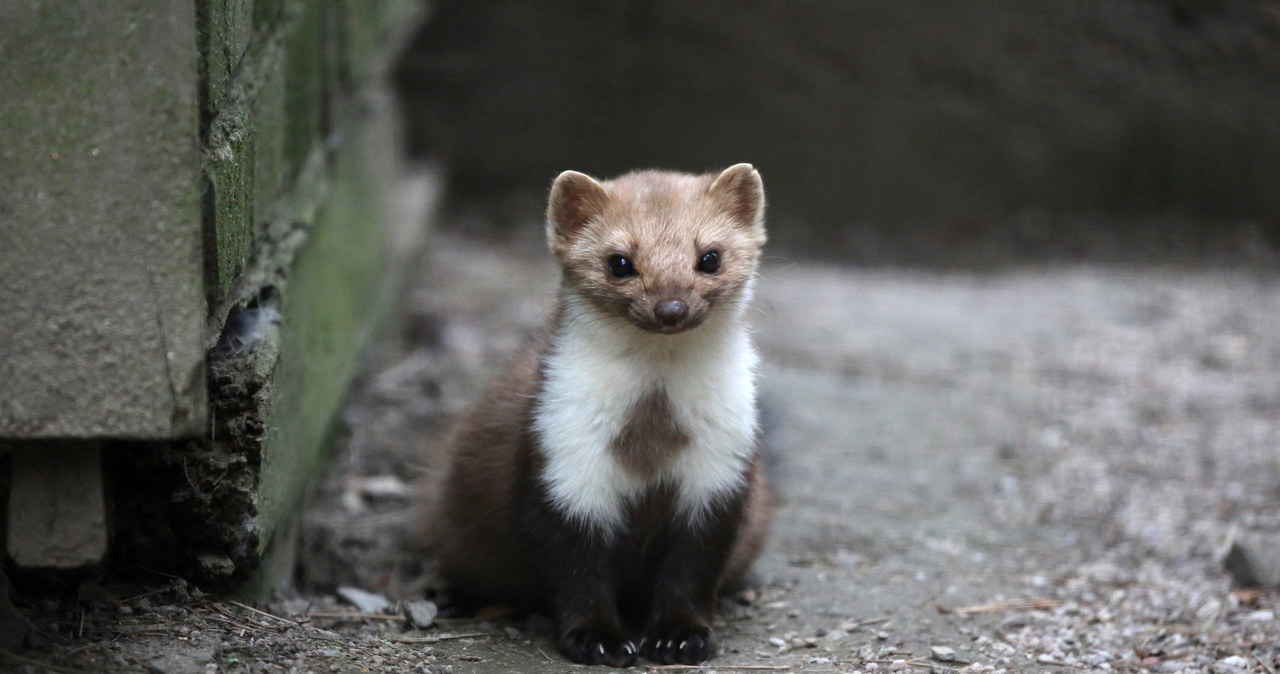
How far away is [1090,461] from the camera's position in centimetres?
562

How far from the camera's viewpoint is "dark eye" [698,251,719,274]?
357cm

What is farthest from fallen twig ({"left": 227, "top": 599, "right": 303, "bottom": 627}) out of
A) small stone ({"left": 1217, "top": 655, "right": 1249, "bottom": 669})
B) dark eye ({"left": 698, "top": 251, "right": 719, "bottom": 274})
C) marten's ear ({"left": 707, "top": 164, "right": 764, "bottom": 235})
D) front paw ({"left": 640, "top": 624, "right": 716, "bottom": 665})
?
small stone ({"left": 1217, "top": 655, "right": 1249, "bottom": 669})

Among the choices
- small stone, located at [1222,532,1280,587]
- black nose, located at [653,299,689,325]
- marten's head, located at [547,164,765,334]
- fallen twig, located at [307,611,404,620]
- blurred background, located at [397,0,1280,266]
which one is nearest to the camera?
black nose, located at [653,299,689,325]

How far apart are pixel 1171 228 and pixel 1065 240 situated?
815 mm

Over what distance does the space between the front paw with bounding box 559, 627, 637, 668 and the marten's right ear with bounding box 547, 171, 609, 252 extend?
113 centimetres

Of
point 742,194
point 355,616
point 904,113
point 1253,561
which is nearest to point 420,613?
point 355,616

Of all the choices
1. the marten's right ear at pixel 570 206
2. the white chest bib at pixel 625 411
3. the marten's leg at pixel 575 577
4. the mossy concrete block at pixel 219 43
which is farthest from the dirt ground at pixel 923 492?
the mossy concrete block at pixel 219 43

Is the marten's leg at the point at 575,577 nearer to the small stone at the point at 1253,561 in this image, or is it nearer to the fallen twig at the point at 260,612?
the fallen twig at the point at 260,612

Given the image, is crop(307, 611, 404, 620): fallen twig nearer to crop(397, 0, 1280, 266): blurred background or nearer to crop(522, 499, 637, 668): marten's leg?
crop(522, 499, 637, 668): marten's leg

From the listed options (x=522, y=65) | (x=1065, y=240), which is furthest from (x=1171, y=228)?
(x=522, y=65)

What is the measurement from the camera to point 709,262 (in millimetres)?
3588

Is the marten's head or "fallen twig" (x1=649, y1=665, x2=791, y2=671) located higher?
the marten's head

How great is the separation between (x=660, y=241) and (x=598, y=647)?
116 cm

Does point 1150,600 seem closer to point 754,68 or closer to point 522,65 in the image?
point 754,68
